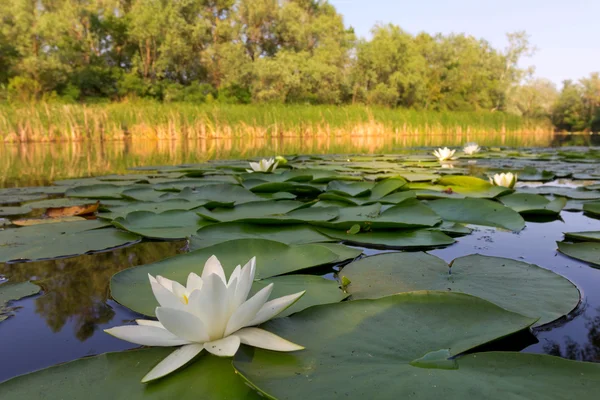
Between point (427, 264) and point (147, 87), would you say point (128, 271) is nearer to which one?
point (427, 264)

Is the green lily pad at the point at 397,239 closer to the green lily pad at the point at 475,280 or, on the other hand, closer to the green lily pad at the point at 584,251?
the green lily pad at the point at 475,280

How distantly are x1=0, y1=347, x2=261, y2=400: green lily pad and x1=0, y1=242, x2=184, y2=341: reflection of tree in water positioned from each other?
0.55 ft

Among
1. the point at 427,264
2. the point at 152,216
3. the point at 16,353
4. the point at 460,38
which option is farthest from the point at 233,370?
the point at 460,38

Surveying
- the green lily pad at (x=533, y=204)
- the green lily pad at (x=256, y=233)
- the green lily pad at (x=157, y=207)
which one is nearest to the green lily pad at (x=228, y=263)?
the green lily pad at (x=256, y=233)

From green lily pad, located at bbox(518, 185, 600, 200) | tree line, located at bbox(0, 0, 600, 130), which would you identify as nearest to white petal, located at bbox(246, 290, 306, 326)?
green lily pad, located at bbox(518, 185, 600, 200)

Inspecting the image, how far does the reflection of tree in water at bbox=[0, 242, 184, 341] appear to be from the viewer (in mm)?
844

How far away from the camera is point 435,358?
1.92 feet

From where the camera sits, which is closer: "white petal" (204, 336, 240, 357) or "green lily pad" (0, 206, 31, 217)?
"white petal" (204, 336, 240, 357)

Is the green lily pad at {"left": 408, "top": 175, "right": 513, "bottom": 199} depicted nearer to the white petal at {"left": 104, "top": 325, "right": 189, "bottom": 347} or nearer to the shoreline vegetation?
the white petal at {"left": 104, "top": 325, "right": 189, "bottom": 347}

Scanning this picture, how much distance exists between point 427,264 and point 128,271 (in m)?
0.75

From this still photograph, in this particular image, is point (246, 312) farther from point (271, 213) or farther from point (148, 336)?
point (271, 213)

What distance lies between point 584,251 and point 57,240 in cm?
164

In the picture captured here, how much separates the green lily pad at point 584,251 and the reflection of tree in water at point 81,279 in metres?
1.18

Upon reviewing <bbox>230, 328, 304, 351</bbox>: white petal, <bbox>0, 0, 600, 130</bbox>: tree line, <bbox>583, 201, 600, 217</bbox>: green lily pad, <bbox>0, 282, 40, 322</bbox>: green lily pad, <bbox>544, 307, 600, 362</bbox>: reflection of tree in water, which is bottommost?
<bbox>544, 307, 600, 362</bbox>: reflection of tree in water
